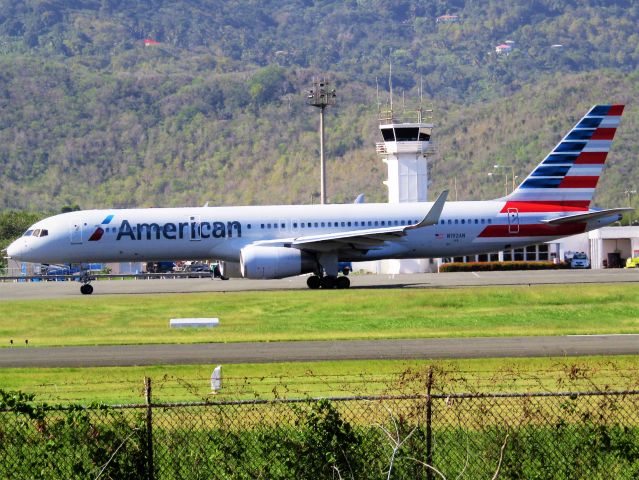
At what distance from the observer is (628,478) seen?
15.3m

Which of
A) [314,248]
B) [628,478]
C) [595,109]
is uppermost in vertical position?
[595,109]

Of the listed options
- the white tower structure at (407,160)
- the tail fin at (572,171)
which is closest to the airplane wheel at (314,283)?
the tail fin at (572,171)

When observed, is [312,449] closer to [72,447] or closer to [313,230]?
[72,447]

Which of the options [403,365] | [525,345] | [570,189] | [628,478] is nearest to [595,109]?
[570,189]

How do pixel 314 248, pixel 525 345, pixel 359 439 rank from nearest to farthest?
pixel 359 439 < pixel 525 345 < pixel 314 248

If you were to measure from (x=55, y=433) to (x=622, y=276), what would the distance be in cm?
4641

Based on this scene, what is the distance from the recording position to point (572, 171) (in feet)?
177

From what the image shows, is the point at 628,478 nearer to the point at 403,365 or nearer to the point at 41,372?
the point at 403,365

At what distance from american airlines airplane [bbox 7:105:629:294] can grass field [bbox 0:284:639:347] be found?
4.38 m

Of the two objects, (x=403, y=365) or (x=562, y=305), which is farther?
(x=562, y=305)

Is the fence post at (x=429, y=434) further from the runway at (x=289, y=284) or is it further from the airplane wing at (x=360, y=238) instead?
the runway at (x=289, y=284)

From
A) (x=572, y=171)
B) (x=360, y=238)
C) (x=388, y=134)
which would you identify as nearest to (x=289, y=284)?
(x=360, y=238)

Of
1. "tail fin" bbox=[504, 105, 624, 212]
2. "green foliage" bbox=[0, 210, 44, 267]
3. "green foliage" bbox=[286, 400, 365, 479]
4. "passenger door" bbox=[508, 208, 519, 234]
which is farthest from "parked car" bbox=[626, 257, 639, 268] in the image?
"green foliage" bbox=[0, 210, 44, 267]

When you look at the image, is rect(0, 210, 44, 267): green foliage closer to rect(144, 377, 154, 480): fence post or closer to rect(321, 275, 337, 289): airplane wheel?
rect(321, 275, 337, 289): airplane wheel
